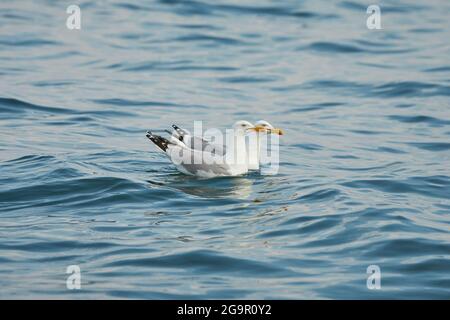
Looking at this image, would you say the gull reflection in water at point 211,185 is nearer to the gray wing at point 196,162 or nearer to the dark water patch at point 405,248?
the gray wing at point 196,162

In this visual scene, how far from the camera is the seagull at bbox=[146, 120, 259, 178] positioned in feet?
39.7

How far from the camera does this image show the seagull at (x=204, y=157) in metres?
12.1

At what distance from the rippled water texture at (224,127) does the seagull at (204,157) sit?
0.61 ft

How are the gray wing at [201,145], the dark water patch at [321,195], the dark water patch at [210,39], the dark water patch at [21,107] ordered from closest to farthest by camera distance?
the dark water patch at [321,195], the gray wing at [201,145], the dark water patch at [21,107], the dark water patch at [210,39]

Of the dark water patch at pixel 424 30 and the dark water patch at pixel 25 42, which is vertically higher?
the dark water patch at pixel 424 30

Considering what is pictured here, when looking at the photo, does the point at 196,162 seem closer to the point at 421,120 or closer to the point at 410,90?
the point at 421,120

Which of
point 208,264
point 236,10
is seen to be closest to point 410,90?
point 236,10

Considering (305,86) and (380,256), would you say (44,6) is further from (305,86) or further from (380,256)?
(380,256)

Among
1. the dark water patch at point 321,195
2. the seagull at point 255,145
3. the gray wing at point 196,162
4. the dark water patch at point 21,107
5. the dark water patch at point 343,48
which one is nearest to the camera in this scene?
the dark water patch at point 321,195

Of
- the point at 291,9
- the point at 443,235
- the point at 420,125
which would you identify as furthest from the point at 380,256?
the point at 291,9

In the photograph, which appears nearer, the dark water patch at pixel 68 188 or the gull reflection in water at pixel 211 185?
the dark water patch at pixel 68 188

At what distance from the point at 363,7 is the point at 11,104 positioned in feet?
40.4

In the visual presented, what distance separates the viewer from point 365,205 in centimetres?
1106

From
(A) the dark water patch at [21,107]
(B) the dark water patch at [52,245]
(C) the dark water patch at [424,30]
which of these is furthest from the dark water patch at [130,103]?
(C) the dark water patch at [424,30]
